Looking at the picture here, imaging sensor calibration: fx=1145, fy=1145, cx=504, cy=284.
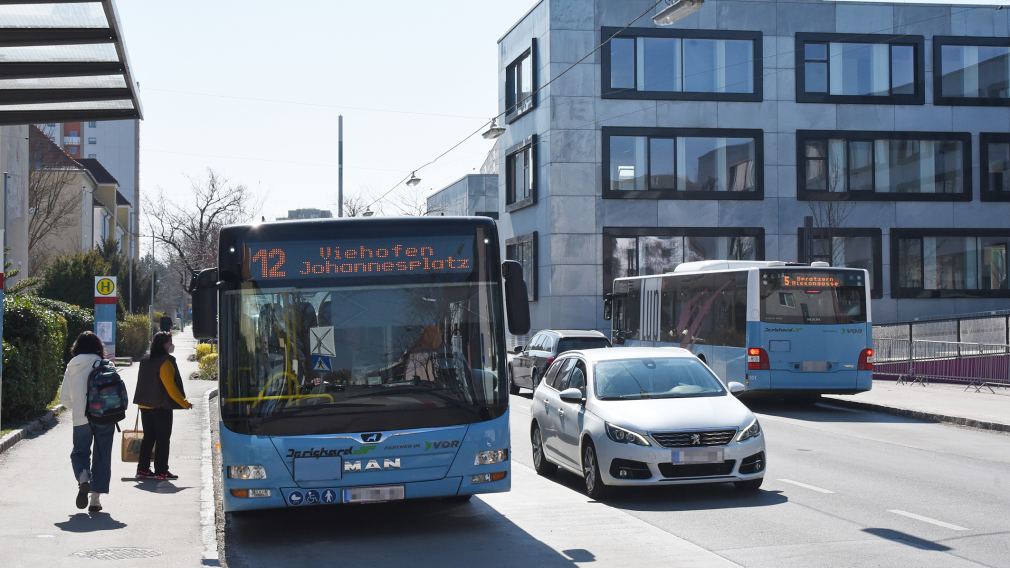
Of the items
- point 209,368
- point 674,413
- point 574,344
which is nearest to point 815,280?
point 574,344

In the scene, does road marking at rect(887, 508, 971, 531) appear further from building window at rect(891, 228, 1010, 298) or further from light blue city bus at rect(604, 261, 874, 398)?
building window at rect(891, 228, 1010, 298)

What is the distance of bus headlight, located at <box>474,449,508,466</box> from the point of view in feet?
32.1

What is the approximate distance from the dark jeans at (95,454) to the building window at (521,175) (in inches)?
1436

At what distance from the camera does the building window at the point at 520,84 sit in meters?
46.8

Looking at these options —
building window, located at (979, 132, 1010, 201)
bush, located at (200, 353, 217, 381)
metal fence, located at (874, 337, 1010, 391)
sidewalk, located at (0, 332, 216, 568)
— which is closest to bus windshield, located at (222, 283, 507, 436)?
sidewalk, located at (0, 332, 216, 568)

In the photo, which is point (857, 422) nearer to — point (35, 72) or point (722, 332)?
point (722, 332)

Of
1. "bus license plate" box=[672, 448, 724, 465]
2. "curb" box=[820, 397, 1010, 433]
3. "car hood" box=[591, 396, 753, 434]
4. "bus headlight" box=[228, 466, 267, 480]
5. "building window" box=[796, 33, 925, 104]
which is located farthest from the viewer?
"building window" box=[796, 33, 925, 104]

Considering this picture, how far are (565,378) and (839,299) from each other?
10.7 meters

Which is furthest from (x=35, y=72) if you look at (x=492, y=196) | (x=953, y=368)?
(x=492, y=196)

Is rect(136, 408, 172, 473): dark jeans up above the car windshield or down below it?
below

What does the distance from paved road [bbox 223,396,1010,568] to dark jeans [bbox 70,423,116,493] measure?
1303 mm

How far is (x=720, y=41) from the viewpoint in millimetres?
45750

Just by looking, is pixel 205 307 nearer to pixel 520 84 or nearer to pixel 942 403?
pixel 942 403

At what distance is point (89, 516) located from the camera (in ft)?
34.9
